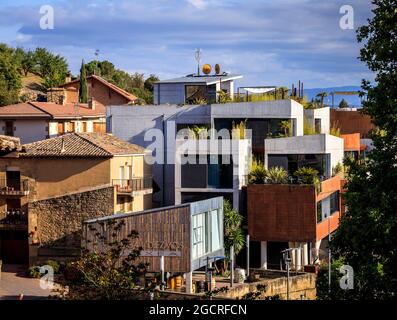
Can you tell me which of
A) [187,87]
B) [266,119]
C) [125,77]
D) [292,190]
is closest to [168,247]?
[292,190]

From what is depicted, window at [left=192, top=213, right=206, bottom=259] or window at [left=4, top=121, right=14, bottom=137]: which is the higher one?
window at [left=4, top=121, right=14, bottom=137]

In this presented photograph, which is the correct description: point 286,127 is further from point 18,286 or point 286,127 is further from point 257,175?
point 18,286

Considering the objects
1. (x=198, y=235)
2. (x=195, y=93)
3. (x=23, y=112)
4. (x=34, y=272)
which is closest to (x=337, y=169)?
(x=195, y=93)

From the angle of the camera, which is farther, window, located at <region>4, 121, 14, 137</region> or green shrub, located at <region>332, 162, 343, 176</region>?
window, located at <region>4, 121, 14, 137</region>

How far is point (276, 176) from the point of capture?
156ft

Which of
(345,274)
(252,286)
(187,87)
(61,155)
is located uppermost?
(187,87)

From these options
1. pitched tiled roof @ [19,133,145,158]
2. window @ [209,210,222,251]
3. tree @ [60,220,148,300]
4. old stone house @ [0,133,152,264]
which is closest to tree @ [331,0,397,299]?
tree @ [60,220,148,300]

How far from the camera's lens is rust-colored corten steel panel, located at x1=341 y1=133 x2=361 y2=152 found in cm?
5627

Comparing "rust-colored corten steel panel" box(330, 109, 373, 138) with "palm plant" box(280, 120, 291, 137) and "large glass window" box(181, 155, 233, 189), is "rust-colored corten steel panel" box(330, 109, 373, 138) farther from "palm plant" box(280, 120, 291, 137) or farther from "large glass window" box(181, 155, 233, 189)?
"large glass window" box(181, 155, 233, 189)

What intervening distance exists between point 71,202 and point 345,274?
26.4 metres

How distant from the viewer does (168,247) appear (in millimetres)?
42062

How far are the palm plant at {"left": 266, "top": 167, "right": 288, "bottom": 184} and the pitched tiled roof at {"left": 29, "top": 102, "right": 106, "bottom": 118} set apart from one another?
687 inches

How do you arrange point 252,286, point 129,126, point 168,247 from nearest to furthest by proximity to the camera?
point 252,286 → point 168,247 → point 129,126
